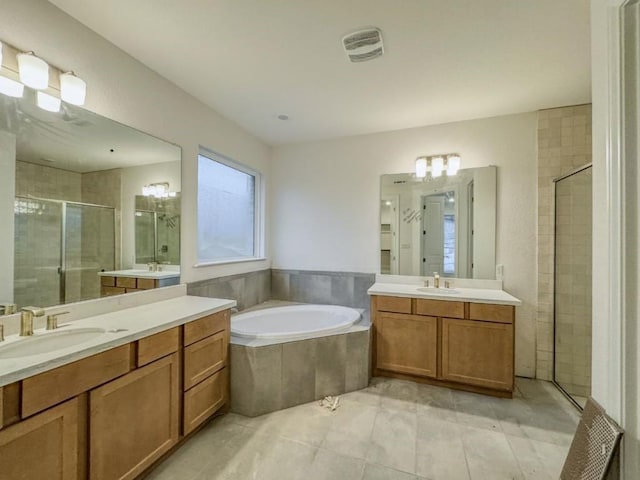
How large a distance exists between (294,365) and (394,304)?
3.53 ft

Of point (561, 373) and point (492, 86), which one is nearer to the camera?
point (492, 86)

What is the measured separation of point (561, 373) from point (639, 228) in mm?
2323

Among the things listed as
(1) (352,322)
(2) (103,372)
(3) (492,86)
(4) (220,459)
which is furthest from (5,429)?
(3) (492,86)

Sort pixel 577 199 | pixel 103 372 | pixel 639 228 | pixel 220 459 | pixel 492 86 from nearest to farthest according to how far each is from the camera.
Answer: pixel 639 228 < pixel 103 372 < pixel 220 459 < pixel 492 86 < pixel 577 199

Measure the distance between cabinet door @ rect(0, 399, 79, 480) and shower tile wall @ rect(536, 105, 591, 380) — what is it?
11.4ft

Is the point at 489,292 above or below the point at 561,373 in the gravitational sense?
above

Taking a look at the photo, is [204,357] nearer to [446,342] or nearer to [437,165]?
[446,342]

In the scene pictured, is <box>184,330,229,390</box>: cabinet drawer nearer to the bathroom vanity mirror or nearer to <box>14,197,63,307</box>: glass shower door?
<box>14,197,63,307</box>: glass shower door

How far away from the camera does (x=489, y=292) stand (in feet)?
8.60

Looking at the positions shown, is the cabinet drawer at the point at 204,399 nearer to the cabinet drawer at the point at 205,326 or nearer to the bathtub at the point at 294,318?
the cabinet drawer at the point at 205,326

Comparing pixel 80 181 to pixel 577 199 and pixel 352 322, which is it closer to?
pixel 352 322

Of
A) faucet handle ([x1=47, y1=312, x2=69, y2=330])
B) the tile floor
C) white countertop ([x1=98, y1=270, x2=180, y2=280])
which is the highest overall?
white countertop ([x1=98, y1=270, x2=180, y2=280])

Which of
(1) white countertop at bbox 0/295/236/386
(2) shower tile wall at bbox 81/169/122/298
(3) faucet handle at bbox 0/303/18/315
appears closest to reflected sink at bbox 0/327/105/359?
(1) white countertop at bbox 0/295/236/386

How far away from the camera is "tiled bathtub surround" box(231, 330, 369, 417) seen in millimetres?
2072
